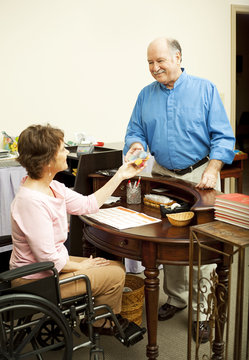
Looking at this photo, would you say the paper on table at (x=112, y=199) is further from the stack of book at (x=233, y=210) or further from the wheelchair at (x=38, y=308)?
the stack of book at (x=233, y=210)

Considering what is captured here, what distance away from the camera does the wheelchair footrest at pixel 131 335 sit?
2.20 meters

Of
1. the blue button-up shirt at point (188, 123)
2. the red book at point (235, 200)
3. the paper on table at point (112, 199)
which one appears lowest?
the paper on table at point (112, 199)

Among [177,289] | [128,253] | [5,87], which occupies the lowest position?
[177,289]

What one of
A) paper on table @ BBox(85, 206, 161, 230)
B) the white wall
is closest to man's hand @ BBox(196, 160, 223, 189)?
paper on table @ BBox(85, 206, 161, 230)

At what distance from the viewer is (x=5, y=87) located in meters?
4.21

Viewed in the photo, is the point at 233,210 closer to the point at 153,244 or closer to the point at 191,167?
the point at 153,244

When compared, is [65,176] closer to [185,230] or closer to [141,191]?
[141,191]

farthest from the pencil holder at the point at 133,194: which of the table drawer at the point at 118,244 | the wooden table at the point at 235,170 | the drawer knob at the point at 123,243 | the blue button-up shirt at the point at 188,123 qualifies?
the wooden table at the point at 235,170

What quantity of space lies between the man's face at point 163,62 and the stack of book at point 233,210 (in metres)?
1.07

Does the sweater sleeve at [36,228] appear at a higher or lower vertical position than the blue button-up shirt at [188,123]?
lower

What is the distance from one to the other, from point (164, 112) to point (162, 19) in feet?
9.21

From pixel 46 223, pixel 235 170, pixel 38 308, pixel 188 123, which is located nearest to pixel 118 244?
pixel 46 223

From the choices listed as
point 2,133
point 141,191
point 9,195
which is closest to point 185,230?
point 141,191

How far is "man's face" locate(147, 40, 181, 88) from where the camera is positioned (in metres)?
2.62
